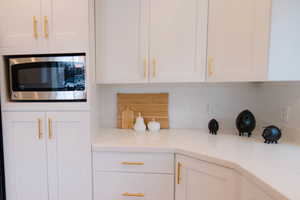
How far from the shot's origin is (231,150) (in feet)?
3.94

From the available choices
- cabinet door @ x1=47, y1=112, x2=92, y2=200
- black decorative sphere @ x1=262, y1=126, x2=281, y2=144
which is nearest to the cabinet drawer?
cabinet door @ x1=47, y1=112, x2=92, y2=200

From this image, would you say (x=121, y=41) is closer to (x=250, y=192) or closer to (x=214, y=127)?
(x=214, y=127)

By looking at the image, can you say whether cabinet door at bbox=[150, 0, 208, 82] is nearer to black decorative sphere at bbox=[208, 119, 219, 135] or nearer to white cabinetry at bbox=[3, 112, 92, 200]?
black decorative sphere at bbox=[208, 119, 219, 135]

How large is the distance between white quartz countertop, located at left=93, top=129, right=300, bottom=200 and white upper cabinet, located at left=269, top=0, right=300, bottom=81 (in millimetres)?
521

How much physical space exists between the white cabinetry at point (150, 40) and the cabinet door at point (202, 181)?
0.70 metres

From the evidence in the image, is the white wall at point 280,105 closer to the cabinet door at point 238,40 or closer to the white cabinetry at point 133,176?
the cabinet door at point 238,40

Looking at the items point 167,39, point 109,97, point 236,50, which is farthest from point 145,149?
point 236,50

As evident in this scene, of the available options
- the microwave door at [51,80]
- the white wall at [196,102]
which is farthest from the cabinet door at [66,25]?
the white wall at [196,102]

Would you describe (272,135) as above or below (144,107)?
below

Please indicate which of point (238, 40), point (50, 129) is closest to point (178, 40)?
point (238, 40)

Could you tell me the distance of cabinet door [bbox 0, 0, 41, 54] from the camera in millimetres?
1373

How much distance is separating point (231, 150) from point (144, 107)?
951mm

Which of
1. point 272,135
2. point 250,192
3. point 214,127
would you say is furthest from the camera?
point 214,127

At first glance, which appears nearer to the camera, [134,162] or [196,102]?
[134,162]
